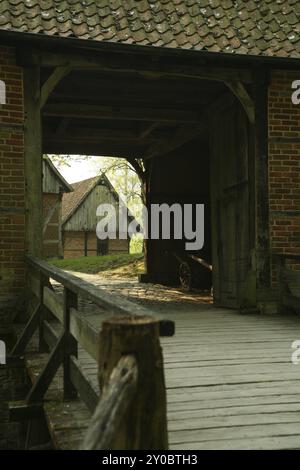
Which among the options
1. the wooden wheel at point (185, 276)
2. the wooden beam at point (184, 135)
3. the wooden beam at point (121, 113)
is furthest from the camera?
the wooden wheel at point (185, 276)

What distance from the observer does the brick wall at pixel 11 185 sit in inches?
279

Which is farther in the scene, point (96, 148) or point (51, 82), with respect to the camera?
point (96, 148)

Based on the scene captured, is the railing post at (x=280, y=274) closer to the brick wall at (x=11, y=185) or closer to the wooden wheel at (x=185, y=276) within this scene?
the brick wall at (x=11, y=185)

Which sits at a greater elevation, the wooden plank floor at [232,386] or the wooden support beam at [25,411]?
the wooden plank floor at [232,386]

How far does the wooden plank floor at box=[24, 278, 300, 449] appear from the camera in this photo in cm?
330

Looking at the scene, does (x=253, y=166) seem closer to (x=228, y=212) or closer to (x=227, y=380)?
→ (x=228, y=212)

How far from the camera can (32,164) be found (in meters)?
7.26

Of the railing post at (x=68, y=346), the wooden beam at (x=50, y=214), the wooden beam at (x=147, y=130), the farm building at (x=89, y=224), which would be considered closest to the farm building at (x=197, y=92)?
the wooden beam at (x=147, y=130)

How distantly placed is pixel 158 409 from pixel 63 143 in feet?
38.4

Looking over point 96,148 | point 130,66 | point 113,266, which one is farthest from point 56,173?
point 130,66

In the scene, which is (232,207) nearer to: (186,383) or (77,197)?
(186,383)

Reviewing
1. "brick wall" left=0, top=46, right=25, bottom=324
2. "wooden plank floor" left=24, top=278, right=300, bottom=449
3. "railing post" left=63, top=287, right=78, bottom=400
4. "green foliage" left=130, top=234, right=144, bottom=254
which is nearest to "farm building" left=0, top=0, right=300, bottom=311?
"brick wall" left=0, top=46, right=25, bottom=324

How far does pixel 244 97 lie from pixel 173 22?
1.42m

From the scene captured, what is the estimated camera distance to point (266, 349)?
5.61 metres
